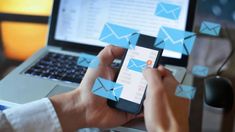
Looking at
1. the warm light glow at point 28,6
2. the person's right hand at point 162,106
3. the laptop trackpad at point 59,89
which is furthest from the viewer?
the warm light glow at point 28,6

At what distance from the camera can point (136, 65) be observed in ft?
1.66

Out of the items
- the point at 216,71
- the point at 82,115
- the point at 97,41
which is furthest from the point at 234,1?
the point at 82,115

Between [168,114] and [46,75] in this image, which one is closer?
[168,114]

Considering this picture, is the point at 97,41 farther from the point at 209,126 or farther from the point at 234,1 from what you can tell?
the point at 209,126

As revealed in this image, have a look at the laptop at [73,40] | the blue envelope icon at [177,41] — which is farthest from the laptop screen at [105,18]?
the blue envelope icon at [177,41]

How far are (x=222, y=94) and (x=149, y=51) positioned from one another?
0.24 meters

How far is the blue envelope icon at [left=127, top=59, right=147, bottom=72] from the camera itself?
0.50 m

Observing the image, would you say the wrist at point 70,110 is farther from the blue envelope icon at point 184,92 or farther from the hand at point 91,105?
the blue envelope icon at point 184,92

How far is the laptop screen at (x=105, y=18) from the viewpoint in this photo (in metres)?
0.65

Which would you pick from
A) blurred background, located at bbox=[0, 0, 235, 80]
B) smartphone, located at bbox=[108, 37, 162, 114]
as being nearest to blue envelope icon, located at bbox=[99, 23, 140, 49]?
smartphone, located at bbox=[108, 37, 162, 114]

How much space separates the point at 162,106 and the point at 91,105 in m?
0.12

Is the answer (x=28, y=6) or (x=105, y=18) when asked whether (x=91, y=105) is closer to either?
(x=105, y=18)

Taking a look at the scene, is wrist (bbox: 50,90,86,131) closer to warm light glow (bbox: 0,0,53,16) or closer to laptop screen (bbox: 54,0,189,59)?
laptop screen (bbox: 54,0,189,59)

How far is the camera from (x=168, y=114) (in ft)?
1.52
